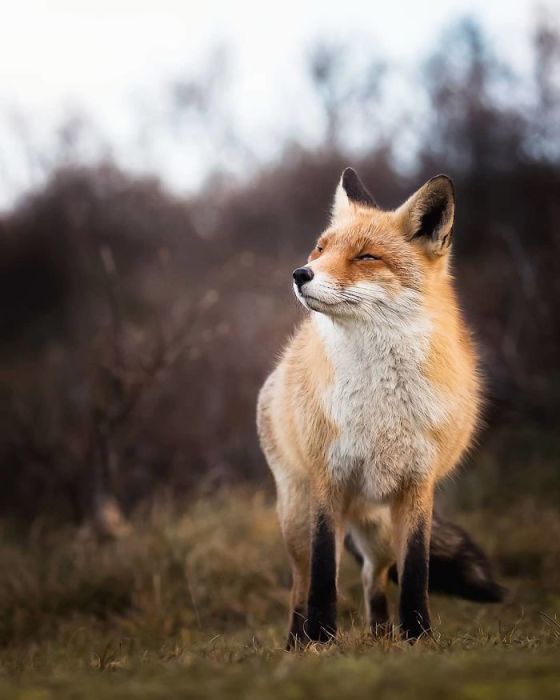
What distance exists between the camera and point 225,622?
5.65 meters

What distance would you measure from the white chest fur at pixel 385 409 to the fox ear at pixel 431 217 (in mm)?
472

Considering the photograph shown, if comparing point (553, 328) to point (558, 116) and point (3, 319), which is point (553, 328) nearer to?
point (558, 116)

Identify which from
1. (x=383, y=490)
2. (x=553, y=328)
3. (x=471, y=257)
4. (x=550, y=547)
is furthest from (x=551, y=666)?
(x=471, y=257)

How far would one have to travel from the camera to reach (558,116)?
46.7ft

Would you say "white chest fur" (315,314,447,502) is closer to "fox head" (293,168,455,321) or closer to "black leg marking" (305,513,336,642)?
"fox head" (293,168,455,321)

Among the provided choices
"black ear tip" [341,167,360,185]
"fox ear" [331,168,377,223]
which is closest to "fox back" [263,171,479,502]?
"fox ear" [331,168,377,223]

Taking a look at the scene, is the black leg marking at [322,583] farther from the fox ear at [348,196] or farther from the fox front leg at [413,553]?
the fox ear at [348,196]

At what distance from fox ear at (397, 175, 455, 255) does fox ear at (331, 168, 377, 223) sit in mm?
552

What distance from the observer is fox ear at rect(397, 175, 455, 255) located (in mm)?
4074

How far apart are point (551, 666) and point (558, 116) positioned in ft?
45.0

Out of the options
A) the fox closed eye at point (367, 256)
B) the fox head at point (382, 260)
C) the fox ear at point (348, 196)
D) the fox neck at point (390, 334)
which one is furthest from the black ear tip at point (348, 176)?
the fox neck at point (390, 334)

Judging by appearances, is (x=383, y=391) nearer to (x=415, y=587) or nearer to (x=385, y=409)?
(x=385, y=409)

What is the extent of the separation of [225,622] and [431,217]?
10.7 feet

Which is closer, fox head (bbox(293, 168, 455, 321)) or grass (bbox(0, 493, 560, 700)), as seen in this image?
grass (bbox(0, 493, 560, 700))
